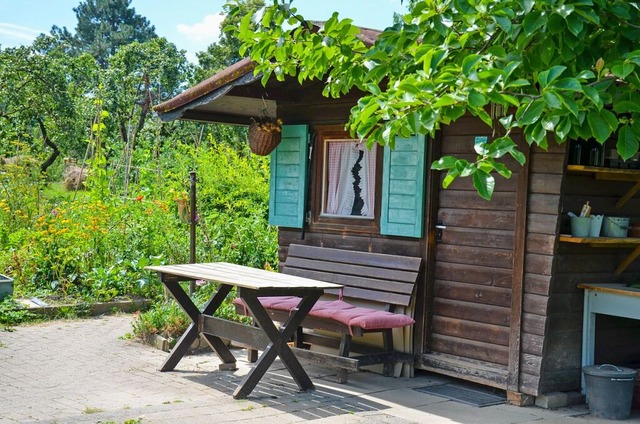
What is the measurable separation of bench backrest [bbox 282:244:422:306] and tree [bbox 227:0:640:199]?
285 cm

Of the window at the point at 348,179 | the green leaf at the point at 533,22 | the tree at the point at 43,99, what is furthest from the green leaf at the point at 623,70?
the tree at the point at 43,99

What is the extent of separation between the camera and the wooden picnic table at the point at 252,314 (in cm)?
689

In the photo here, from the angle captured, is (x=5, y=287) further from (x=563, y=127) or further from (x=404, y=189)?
(x=563, y=127)

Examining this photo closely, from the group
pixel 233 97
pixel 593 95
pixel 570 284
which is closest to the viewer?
pixel 593 95

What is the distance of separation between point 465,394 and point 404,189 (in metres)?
1.84

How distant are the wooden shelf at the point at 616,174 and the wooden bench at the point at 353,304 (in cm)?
161

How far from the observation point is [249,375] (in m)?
6.95

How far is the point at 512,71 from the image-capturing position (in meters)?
4.30

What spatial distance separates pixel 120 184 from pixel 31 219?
2.32 metres

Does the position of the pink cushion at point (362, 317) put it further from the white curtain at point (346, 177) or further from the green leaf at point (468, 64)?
the green leaf at point (468, 64)

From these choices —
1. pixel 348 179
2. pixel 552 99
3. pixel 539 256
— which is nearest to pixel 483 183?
pixel 552 99

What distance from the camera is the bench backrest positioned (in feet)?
25.6

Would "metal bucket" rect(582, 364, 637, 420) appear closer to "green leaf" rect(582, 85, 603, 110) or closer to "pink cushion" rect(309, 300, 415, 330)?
"pink cushion" rect(309, 300, 415, 330)

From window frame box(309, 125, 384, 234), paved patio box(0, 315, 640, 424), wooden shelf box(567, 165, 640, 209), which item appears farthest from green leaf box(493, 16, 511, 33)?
window frame box(309, 125, 384, 234)
